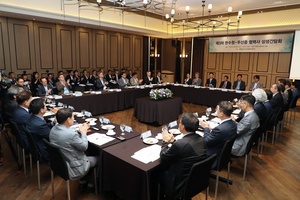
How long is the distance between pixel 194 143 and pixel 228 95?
600cm

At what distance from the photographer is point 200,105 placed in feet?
27.8

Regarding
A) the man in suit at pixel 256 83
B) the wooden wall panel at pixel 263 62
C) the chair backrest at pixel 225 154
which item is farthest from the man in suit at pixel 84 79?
the wooden wall panel at pixel 263 62

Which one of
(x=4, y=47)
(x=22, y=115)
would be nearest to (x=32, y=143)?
(x=22, y=115)

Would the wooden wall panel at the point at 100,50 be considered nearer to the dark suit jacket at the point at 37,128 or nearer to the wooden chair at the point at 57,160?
the dark suit jacket at the point at 37,128

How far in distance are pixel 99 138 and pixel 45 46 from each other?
6.81m

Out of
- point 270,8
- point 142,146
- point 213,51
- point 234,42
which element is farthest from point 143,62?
point 142,146

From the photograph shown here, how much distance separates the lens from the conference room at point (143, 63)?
9.46 feet

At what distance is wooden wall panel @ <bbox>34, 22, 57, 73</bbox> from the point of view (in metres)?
7.87

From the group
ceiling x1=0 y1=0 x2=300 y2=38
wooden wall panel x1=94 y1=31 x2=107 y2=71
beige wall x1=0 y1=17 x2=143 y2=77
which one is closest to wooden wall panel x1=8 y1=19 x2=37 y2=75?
beige wall x1=0 y1=17 x2=143 y2=77

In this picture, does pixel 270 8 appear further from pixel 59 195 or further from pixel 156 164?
pixel 59 195

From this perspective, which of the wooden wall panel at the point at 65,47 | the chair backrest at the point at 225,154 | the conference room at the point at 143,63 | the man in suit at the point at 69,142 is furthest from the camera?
the wooden wall panel at the point at 65,47

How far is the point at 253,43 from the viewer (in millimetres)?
9602

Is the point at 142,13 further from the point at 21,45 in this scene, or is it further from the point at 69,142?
the point at 69,142

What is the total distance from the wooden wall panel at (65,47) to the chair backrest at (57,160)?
7113mm
